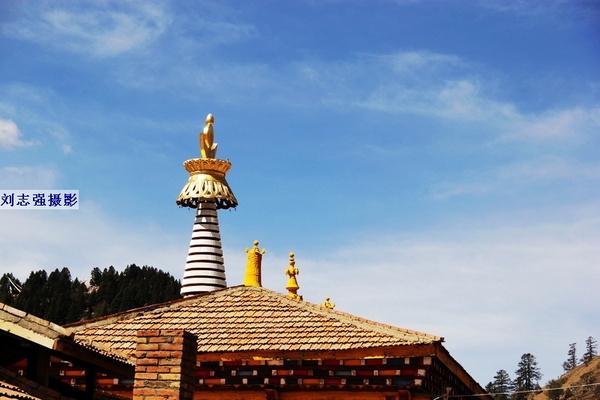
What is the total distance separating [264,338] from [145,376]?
17.7 feet

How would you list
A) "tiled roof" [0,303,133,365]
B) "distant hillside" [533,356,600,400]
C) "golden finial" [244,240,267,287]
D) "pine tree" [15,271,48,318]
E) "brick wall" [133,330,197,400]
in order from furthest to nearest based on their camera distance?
1. "distant hillside" [533,356,600,400]
2. "pine tree" [15,271,48,318]
3. "golden finial" [244,240,267,287]
4. "brick wall" [133,330,197,400]
5. "tiled roof" [0,303,133,365]

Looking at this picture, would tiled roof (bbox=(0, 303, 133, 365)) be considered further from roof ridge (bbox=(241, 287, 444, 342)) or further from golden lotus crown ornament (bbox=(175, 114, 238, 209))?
golden lotus crown ornament (bbox=(175, 114, 238, 209))

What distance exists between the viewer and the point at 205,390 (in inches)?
746

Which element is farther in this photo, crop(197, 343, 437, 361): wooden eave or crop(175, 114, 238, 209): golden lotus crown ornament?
crop(175, 114, 238, 209): golden lotus crown ornament

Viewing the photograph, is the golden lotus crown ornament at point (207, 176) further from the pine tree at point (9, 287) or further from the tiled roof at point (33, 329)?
the pine tree at point (9, 287)

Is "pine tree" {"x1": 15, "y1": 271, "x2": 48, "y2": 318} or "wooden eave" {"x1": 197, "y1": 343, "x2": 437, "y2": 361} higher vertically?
"pine tree" {"x1": 15, "y1": 271, "x2": 48, "y2": 318}

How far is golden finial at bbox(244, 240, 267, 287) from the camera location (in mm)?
22328

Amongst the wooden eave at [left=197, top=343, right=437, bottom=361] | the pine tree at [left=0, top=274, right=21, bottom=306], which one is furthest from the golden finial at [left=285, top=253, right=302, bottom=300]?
the pine tree at [left=0, top=274, right=21, bottom=306]

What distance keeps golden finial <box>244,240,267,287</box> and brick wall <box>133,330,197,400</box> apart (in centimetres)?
801

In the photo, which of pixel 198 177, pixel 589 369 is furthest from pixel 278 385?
pixel 589 369

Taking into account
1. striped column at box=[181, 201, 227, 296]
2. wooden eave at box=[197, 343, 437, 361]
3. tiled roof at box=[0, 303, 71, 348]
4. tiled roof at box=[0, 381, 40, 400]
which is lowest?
tiled roof at box=[0, 381, 40, 400]

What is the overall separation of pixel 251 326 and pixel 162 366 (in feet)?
19.2

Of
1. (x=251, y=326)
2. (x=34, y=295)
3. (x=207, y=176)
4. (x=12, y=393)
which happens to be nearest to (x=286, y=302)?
(x=251, y=326)

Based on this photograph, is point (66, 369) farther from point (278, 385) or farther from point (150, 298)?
point (150, 298)
